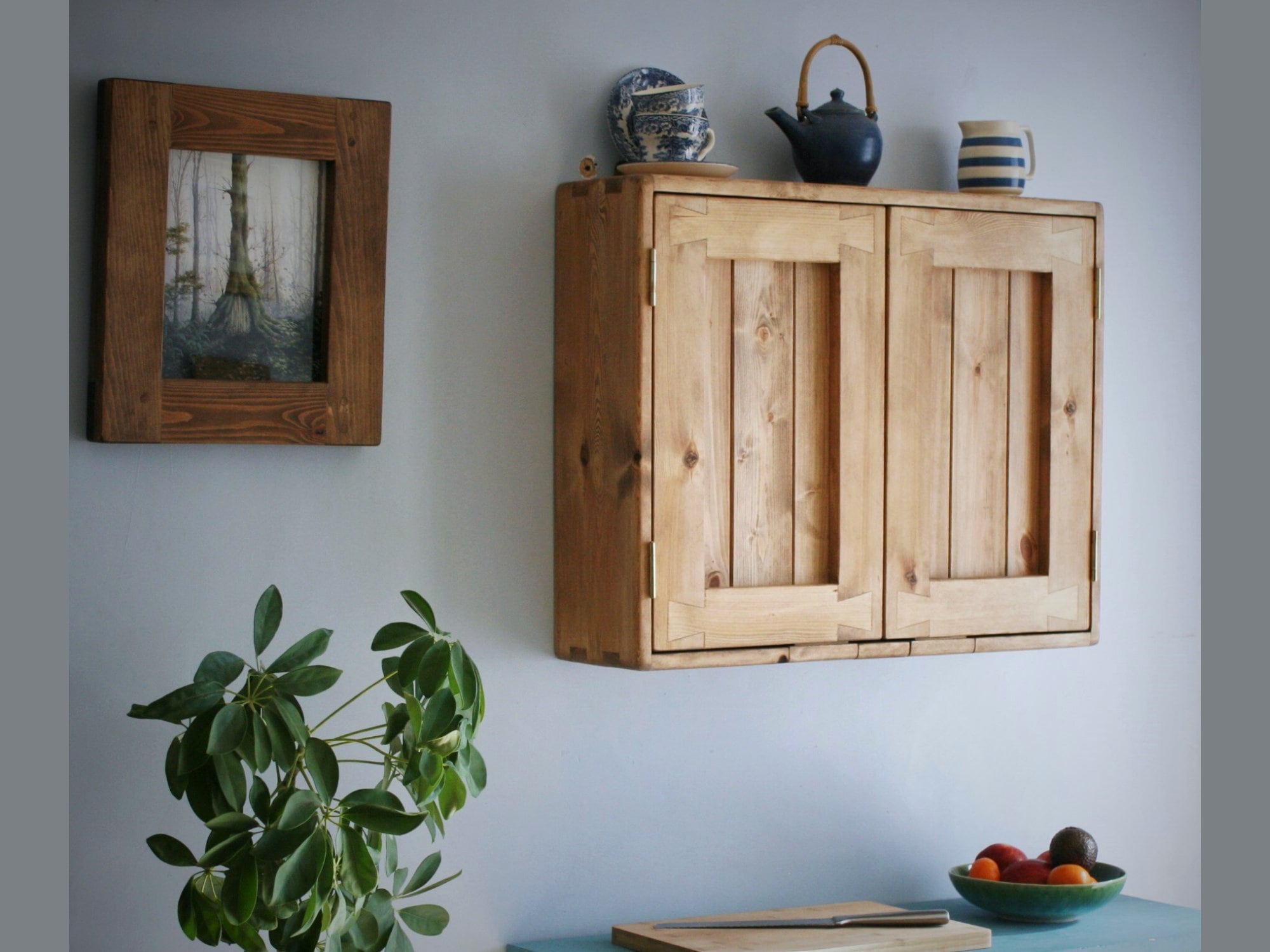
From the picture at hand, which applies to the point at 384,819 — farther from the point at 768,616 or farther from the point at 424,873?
the point at 768,616

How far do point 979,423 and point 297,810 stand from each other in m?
1.31

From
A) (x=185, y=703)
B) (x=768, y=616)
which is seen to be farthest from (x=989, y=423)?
(x=185, y=703)

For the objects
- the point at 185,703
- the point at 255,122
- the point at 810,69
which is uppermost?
the point at 810,69

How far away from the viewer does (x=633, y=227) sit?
233 centimetres

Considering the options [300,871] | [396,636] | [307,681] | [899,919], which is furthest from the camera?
[899,919]

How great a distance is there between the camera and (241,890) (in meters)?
1.93

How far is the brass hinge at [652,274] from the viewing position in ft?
7.60

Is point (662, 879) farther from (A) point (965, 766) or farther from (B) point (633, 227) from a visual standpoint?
(B) point (633, 227)

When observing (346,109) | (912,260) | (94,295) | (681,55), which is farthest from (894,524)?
(94,295)

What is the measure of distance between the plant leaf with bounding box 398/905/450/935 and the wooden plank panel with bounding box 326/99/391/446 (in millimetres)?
702

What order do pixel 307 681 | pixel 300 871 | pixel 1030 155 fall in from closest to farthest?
pixel 300 871 → pixel 307 681 → pixel 1030 155

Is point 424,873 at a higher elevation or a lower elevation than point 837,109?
lower

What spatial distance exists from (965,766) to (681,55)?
4.66 feet

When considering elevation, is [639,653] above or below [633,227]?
below
